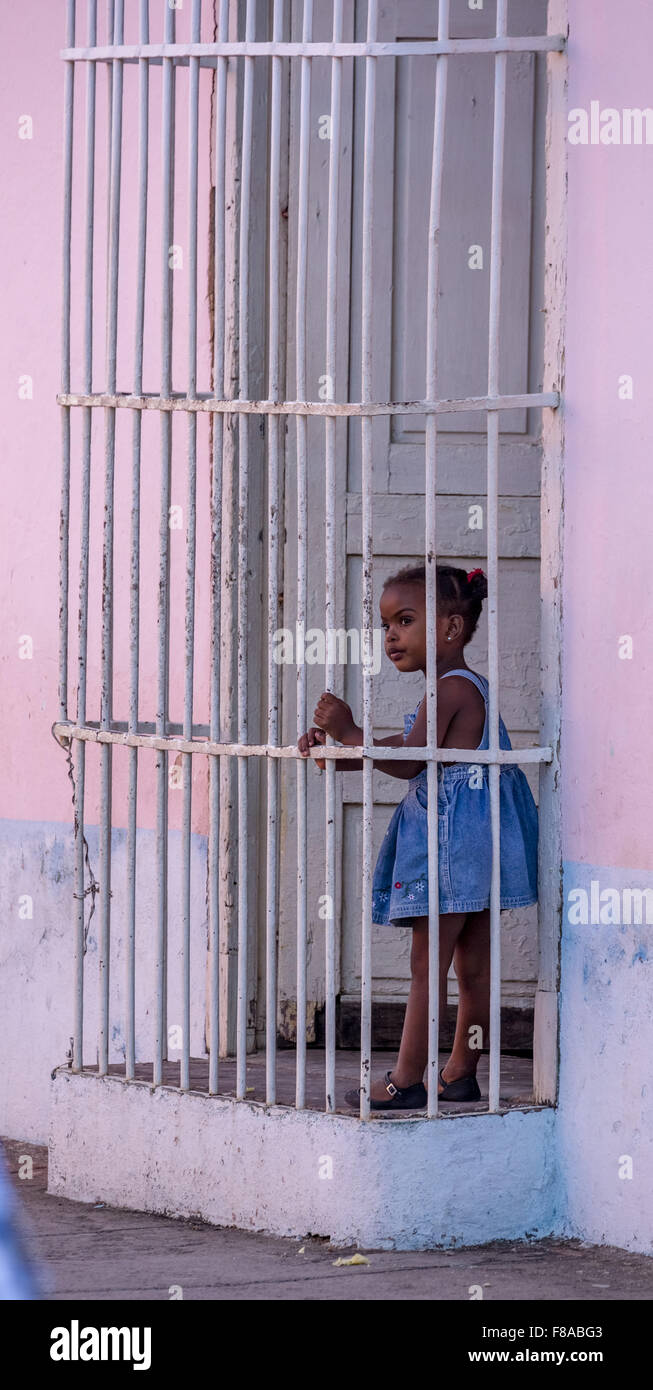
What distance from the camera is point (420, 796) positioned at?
13.5 feet

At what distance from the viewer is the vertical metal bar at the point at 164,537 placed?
4.23m

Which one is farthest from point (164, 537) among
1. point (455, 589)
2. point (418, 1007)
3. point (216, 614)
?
point (418, 1007)

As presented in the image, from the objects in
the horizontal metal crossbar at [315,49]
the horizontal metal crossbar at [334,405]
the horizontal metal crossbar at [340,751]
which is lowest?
the horizontal metal crossbar at [340,751]

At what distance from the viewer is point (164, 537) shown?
14.0 ft

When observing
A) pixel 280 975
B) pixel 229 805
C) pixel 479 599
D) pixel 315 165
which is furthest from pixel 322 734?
pixel 315 165

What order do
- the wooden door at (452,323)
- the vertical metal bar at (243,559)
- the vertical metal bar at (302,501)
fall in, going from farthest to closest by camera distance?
the wooden door at (452,323) < the vertical metal bar at (243,559) < the vertical metal bar at (302,501)

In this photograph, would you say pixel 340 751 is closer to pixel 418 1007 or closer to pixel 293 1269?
pixel 418 1007

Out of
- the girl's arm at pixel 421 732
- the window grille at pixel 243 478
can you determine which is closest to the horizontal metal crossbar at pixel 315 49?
the window grille at pixel 243 478

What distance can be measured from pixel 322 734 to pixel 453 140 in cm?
196

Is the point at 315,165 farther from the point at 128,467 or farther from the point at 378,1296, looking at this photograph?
the point at 378,1296

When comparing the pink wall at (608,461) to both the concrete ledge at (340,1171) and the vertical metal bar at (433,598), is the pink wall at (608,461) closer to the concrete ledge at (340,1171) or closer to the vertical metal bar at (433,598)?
the vertical metal bar at (433,598)

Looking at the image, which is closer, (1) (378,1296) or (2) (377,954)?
(1) (378,1296)
